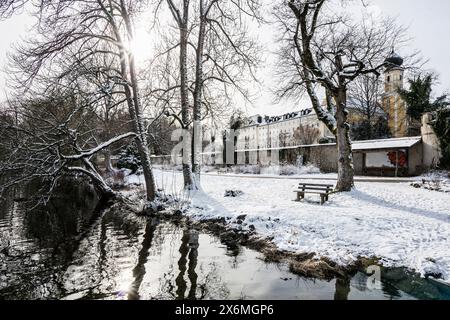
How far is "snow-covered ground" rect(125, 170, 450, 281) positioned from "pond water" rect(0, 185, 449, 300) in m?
0.89

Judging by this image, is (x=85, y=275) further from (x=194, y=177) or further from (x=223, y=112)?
(x=223, y=112)

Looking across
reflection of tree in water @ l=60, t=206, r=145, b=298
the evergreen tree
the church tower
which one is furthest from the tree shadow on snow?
the church tower

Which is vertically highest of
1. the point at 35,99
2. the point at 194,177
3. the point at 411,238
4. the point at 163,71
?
the point at 163,71

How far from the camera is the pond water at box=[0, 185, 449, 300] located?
5484 mm

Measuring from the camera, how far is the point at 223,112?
17422 mm

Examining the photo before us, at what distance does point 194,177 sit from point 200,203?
3571mm

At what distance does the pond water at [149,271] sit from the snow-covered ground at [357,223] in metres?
0.89

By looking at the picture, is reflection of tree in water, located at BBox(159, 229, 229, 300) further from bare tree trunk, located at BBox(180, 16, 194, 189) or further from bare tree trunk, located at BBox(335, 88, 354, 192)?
bare tree trunk, located at BBox(335, 88, 354, 192)


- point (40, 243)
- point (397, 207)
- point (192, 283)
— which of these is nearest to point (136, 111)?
point (40, 243)

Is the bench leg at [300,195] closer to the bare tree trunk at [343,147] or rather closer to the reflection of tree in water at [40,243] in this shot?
the bare tree trunk at [343,147]

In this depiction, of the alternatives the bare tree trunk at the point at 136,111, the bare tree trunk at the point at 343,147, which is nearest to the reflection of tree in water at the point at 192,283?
the bare tree trunk at the point at 136,111

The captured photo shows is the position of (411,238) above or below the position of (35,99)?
below
